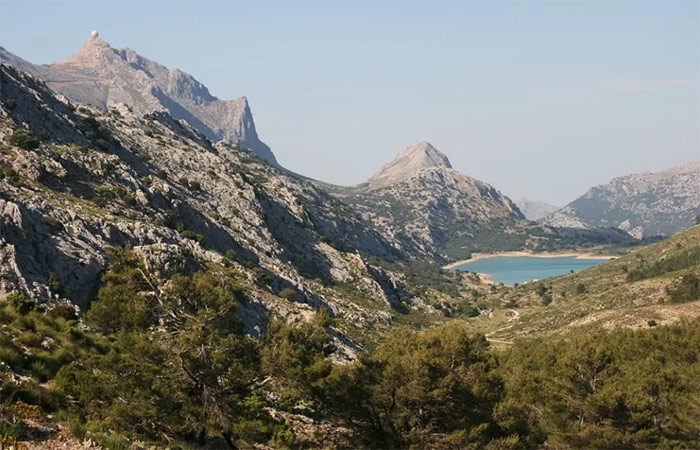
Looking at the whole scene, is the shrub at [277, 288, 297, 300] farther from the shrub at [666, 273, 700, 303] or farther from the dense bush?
the shrub at [666, 273, 700, 303]

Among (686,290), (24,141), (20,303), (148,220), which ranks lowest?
(686,290)

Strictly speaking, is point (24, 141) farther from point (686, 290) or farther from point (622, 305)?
point (686, 290)

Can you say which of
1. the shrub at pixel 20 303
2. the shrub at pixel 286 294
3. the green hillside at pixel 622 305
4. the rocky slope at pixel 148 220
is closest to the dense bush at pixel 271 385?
the shrub at pixel 20 303

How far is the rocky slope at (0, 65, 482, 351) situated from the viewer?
63875 millimetres

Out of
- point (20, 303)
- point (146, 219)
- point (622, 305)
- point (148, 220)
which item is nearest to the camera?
point (20, 303)

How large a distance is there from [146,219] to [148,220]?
0.61 meters

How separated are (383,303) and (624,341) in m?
98.2

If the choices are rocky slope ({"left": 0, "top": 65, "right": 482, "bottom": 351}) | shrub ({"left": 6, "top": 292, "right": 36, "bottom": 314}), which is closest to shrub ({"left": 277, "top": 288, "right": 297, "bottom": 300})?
rocky slope ({"left": 0, "top": 65, "right": 482, "bottom": 351})

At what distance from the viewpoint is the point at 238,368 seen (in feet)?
92.2

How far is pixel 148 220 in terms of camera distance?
98750 mm

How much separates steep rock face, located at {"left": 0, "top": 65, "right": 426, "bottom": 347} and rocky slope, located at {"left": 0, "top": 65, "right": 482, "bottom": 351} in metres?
0.28

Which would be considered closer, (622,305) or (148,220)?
(148,220)

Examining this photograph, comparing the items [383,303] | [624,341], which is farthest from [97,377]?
[383,303]

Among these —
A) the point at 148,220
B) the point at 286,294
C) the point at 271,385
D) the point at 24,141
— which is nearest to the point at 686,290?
the point at 286,294
